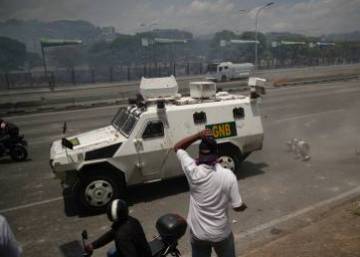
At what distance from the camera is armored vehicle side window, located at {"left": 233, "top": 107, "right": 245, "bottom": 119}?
9234 millimetres

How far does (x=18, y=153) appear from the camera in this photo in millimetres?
12367

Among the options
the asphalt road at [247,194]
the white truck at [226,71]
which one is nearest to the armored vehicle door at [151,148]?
the asphalt road at [247,194]

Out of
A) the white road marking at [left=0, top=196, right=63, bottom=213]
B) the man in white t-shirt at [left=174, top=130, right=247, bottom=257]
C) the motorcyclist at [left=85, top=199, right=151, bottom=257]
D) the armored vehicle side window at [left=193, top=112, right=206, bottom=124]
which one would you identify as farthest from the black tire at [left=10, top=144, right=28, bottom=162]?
the man in white t-shirt at [left=174, top=130, right=247, bottom=257]

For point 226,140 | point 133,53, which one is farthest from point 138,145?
point 133,53

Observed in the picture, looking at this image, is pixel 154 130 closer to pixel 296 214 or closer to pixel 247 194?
pixel 247 194

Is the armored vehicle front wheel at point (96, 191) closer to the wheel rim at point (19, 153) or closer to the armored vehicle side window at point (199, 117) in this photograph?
the armored vehicle side window at point (199, 117)

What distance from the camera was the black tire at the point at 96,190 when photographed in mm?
7613

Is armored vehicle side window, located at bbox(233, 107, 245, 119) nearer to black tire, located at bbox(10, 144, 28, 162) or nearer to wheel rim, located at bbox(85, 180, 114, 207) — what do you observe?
wheel rim, located at bbox(85, 180, 114, 207)

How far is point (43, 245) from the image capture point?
661 cm

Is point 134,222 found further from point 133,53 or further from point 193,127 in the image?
point 133,53

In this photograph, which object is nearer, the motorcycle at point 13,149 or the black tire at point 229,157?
the black tire at point 229,157

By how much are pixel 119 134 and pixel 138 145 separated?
705 mm

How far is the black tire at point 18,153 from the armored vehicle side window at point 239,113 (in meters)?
7.77

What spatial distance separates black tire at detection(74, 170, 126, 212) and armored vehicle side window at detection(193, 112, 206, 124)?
244 centimetres
